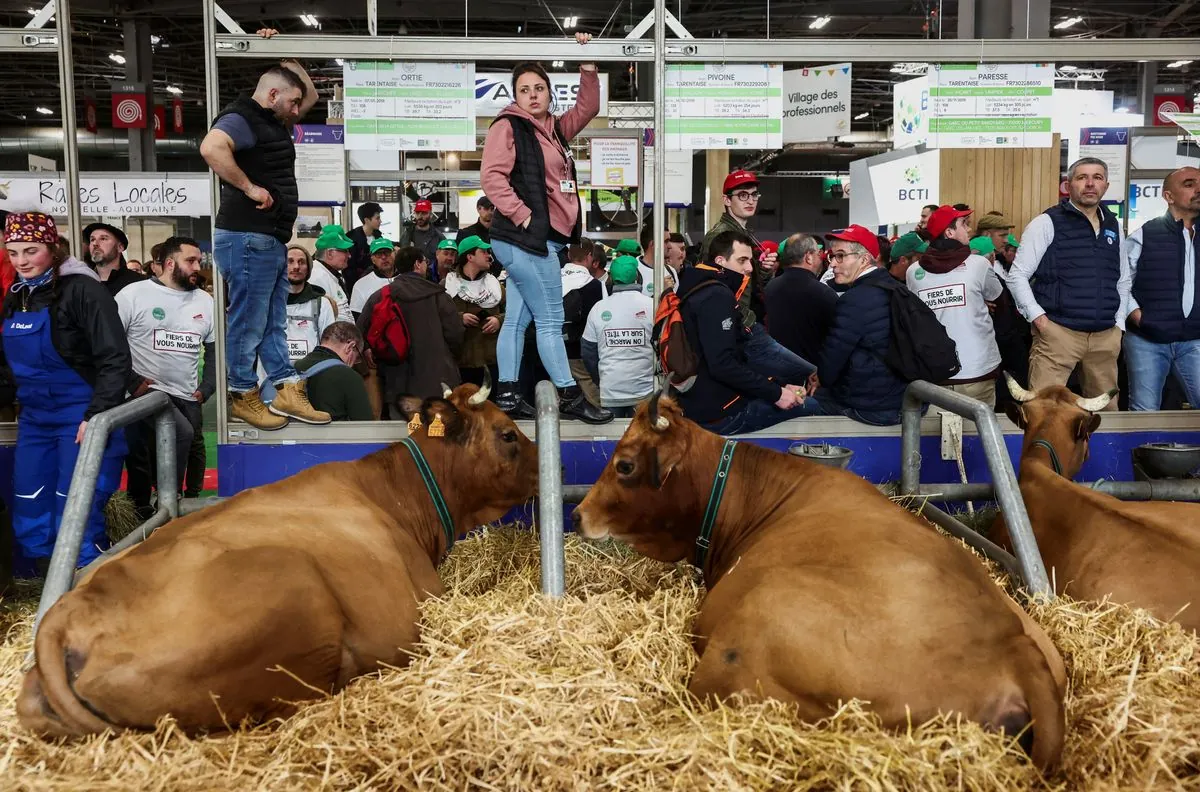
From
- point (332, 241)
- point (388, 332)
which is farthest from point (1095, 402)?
point (332, 241)

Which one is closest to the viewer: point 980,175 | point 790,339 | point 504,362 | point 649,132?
point 504,362

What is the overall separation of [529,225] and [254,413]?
1752mm

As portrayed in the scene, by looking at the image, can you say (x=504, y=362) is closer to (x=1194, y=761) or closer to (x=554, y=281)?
(x=554, y=281)

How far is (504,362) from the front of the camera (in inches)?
226

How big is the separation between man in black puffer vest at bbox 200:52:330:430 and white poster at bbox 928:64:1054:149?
354 cm

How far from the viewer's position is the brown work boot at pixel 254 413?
5383 millimetres

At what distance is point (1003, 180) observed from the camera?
36.4 ft

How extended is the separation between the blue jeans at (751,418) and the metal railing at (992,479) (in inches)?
27.0

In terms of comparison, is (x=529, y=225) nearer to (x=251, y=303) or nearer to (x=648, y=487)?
(x=251, y=303)

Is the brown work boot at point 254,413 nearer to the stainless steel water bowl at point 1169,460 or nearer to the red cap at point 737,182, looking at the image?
the red cap at point 737,182

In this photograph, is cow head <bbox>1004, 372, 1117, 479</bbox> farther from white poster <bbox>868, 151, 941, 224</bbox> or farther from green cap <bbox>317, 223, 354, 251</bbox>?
green cap <bbox>317, 223, 354, 251</bbox>

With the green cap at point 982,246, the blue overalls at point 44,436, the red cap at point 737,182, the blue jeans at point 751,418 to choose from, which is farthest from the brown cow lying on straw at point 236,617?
the green cap at point 982,246

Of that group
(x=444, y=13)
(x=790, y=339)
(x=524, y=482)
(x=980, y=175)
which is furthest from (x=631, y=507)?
(x=444, y=13)

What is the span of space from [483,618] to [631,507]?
0.84 m
